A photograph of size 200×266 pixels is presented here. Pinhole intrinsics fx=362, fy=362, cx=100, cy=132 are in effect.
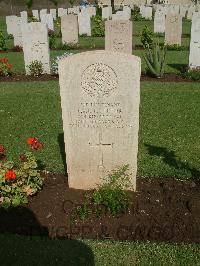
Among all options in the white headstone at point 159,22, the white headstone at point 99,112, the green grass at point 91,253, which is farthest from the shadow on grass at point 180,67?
the white headstone at point 159,22

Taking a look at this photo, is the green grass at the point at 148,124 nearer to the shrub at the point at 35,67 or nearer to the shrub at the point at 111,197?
the shrub at the point at 111,197

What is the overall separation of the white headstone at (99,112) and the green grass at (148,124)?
836mm

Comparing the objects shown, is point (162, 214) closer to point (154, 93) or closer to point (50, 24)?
point (154, 93)

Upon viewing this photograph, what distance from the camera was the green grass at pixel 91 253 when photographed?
146 inches

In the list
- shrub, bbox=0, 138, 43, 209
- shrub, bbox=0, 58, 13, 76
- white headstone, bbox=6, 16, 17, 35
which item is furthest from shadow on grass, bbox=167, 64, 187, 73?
white headstone, bbox=6, 16, 17, 35

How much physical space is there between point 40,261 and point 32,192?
1.14 meters

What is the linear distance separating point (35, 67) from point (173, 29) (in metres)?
8.29

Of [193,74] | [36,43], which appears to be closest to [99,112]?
[193,74]

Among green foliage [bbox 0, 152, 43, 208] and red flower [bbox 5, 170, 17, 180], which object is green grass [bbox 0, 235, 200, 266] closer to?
green foliage [bbox 0, 152, 43, 208]

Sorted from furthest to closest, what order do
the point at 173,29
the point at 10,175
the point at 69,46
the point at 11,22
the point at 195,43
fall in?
the point at 11,22 < the point at 69,46 < the point at 173,29 < the point at 195,43 < the point at 10,175

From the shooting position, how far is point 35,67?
12.2 m

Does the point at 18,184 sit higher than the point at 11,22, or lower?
lower

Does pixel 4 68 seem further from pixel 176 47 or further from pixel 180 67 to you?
pixel 176 47

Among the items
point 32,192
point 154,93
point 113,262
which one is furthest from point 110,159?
point 154,93
